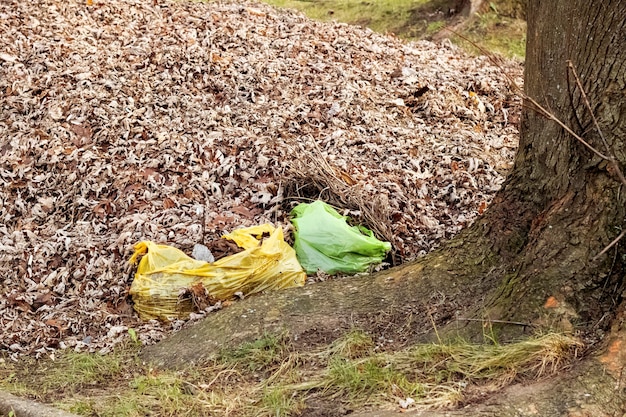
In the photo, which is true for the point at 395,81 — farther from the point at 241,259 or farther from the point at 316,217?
the point at 241,259

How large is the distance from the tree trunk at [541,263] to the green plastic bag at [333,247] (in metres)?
0.50

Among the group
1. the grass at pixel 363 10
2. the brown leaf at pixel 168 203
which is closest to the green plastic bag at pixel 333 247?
the brown leaf at pixel 168 203

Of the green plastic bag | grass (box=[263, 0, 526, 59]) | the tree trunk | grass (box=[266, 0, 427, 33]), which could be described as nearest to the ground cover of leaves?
the green plastic bag

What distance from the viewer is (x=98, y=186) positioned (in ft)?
18.1

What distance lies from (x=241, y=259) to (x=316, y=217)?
0.61 meters

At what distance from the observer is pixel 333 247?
4805mm

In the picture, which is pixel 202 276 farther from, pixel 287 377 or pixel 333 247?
pixel 287 377

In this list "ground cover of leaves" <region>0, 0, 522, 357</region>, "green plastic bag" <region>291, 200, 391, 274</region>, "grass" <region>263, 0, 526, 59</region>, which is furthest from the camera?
"grass" <region>263, 0, 526, 59</region>

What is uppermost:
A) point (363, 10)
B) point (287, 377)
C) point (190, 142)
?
point (363, 10)

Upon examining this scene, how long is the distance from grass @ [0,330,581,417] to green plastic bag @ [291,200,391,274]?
0.97 metres

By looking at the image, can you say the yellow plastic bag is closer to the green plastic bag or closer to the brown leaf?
the green plastic bag

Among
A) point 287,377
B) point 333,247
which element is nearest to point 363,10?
point 333,247

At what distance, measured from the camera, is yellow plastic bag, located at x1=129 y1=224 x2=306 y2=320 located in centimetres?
450

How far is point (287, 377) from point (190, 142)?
2667mm
